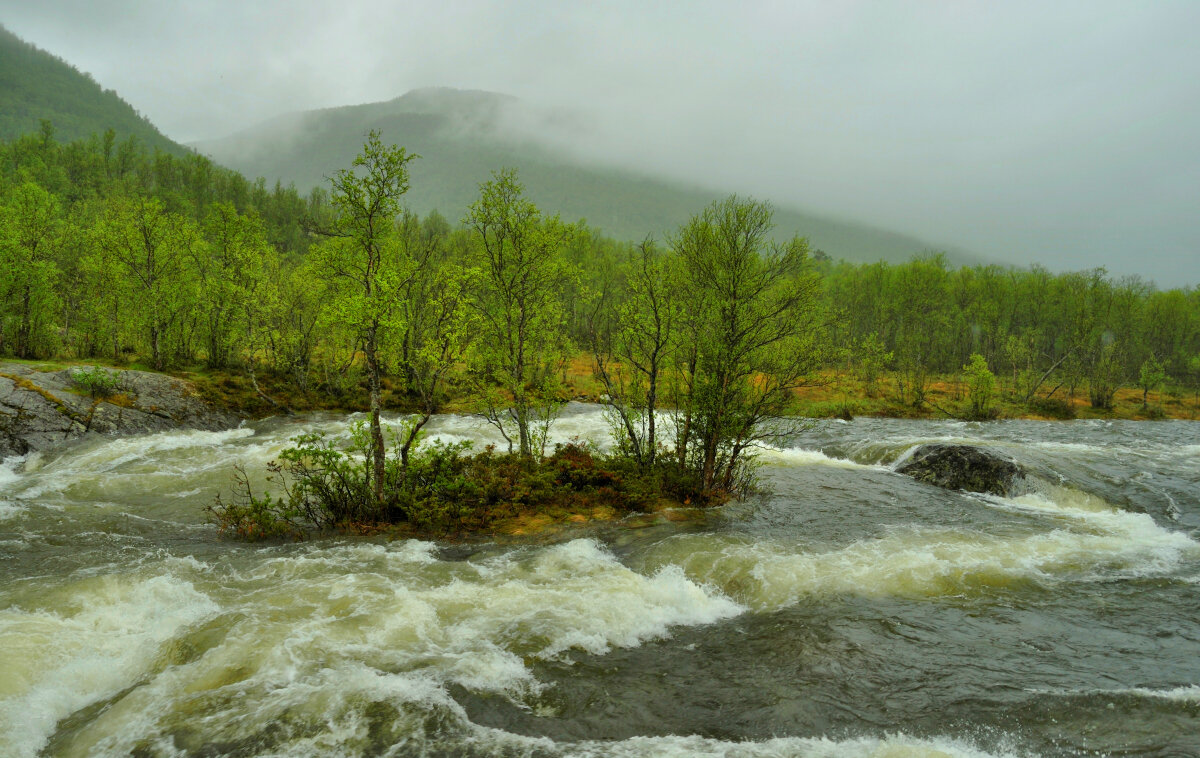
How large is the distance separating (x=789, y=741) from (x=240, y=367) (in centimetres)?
3799

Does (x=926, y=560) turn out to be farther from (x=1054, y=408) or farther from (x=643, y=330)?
(x=1054, y=408)

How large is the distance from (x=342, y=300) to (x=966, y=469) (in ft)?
74.5

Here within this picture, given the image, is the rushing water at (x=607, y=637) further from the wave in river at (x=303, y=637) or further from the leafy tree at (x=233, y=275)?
the leafy tree at (x=233, y=275)

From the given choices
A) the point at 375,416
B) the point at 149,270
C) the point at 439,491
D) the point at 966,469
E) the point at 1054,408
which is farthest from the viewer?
the point at 1054,408

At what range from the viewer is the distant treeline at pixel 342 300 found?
1727cm

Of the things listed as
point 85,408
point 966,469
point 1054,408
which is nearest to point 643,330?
point 966,469

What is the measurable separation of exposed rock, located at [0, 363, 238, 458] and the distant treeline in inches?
208

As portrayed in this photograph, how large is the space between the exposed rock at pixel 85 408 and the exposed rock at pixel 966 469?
1273 inches

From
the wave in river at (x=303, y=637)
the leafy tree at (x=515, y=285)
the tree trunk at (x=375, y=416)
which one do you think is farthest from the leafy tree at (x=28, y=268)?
the tree trunk at (x=375, y=416)

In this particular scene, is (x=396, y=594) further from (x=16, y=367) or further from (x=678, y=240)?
(x=16, y=367)

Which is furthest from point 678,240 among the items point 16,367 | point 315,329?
point 16,367

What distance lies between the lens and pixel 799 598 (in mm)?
11375

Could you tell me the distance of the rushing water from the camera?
23.1 ft

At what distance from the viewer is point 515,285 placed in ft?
57.9
